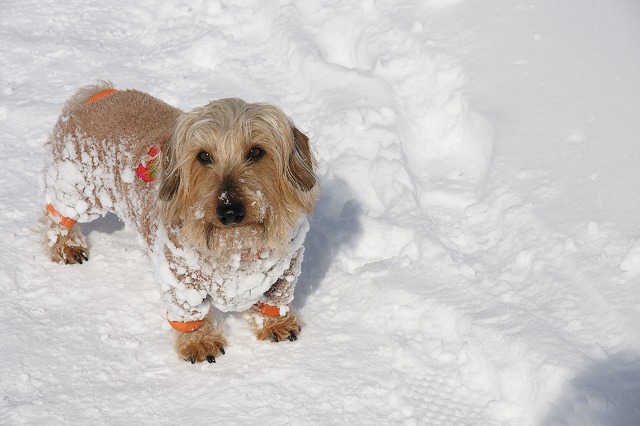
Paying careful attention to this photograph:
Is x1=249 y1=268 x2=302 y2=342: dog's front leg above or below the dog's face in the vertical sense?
below

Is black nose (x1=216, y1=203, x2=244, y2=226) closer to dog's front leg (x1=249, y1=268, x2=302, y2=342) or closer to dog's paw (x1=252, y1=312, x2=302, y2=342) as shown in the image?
dog's front leg (x1=249, y1=268, x2=302, y2=342)

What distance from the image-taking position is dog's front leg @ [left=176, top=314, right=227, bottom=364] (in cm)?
399

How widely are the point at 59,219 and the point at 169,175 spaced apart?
1.44 meters

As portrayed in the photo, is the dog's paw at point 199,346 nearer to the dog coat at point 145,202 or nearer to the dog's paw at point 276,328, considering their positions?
the dog coat at point 145,202

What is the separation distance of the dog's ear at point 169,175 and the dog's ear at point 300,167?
1.79ft

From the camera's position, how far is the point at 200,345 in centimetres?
400

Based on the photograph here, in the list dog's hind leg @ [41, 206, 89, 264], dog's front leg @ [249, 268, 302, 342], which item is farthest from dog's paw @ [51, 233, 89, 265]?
dog's front leg @ [249, 268, 302, 342]

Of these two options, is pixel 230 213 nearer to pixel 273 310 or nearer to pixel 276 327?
pixel 273 310

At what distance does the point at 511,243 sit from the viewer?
4.46 metres

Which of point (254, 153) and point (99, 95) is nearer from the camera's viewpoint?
point (254, 153)

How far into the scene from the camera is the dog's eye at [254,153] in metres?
3.52

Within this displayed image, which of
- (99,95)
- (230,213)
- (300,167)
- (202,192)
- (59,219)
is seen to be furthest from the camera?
(59,219)

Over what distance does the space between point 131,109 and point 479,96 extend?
258 centimetres

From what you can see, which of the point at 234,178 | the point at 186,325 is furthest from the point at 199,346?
the point at 234,178
